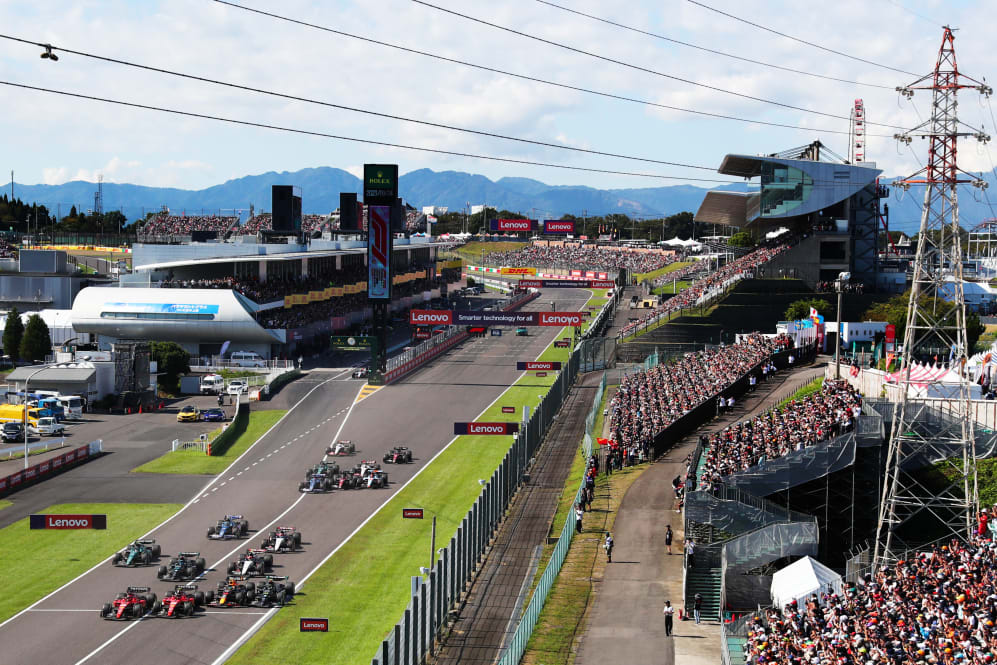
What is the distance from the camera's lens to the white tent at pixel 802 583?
28281 millimetres

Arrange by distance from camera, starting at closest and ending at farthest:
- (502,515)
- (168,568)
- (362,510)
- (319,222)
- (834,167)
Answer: (168,568), (502,515), (362,510), (834,167), (319,222)

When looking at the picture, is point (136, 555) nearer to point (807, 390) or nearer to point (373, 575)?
point (373, 575)

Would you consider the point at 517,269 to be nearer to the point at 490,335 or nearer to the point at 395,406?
the point at 490,335

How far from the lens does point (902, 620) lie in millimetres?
23125

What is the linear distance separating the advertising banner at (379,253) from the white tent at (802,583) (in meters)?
51.9

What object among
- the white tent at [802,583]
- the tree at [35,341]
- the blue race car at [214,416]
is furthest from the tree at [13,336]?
the white tent at [802,583]

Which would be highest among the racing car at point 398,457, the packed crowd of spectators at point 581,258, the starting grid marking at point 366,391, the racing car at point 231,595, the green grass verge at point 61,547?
the packed crowd of spectators at point 581,258

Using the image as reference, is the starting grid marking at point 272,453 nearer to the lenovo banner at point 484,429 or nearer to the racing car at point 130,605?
the lenovo banner at point 484,429

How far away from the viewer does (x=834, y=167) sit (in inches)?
3211

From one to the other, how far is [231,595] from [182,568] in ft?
12.2

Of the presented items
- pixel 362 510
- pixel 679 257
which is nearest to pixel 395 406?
pixel 362 510

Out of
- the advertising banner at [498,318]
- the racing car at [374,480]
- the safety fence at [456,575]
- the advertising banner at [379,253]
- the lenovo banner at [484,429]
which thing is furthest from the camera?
the advertising banner at [498,318]

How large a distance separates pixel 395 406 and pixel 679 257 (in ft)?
371

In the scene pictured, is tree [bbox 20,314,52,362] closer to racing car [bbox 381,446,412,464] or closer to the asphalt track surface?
the asphalt track surface
